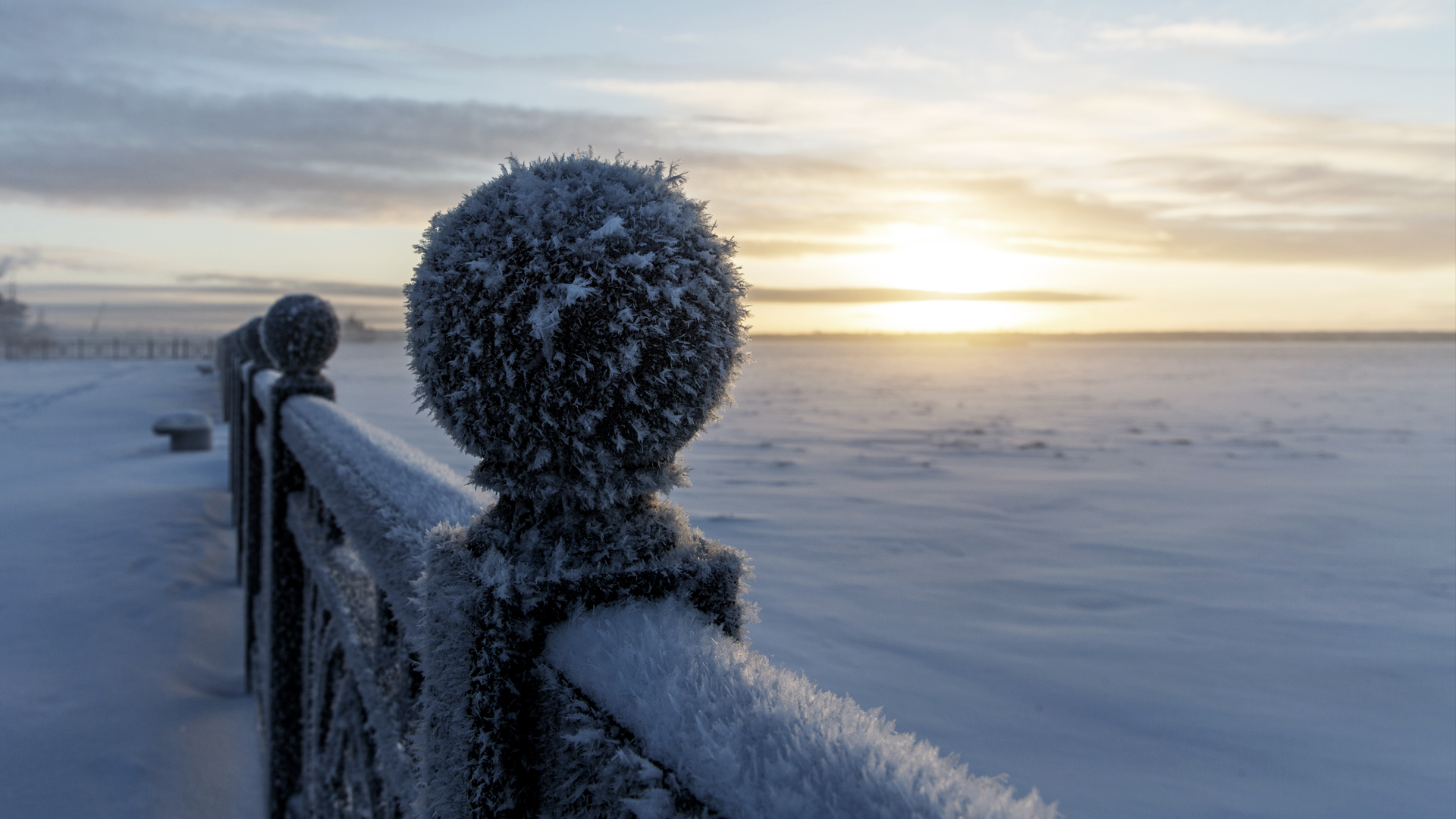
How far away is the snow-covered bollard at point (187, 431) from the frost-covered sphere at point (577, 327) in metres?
13.3

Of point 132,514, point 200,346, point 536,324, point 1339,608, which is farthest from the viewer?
point 200,346

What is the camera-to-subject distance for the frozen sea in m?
3.34

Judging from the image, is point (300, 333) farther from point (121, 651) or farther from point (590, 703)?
point (590, 703)

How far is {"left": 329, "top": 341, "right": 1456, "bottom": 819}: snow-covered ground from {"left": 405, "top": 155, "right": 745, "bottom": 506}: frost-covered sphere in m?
2.63

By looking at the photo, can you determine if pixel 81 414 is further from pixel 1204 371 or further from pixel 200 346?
pixel 200 346

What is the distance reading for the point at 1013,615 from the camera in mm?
4770

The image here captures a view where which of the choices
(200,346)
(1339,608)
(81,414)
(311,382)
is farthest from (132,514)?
(200,346)

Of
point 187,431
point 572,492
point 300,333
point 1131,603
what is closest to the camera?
point 572,492

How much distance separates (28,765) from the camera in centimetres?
355

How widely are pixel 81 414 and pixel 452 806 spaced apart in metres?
20.3

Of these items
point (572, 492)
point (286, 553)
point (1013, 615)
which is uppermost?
point (572, 492)

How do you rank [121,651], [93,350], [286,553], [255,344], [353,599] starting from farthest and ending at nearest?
[93,350]
[255,344]
[121,651]
[286,553]
[353,599]

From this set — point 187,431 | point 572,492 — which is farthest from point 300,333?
point 187,431

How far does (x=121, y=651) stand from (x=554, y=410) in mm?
5257
